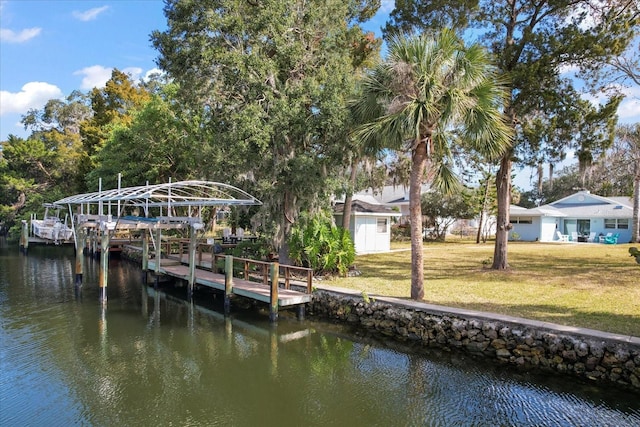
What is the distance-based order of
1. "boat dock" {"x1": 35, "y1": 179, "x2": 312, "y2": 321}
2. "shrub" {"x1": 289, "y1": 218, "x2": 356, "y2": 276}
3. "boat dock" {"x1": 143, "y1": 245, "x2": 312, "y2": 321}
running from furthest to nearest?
"shrub" {"x1": 289, "y1": 218, "x2": 356, "y2": 276} < "boat dock" {"x1": 35, "y1": 179, "x2": 312, "y2": 321} < "boat dock" {"x1": 143, "y1": 245, "x2": 312, "y2": 321}

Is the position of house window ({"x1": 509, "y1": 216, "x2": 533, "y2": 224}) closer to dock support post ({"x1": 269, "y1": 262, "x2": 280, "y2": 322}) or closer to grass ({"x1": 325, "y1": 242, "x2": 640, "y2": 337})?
grass ({"x1": 325, "y1": 242, "x2": 640, "y2": 337})

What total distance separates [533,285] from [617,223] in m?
22.6

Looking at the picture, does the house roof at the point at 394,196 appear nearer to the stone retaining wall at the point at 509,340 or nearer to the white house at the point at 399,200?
the white house at the point at 399,200

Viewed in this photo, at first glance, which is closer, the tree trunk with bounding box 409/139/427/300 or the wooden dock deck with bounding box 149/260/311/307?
the tree trunk with bounding box 409/139/427/300

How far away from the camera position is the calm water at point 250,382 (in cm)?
633

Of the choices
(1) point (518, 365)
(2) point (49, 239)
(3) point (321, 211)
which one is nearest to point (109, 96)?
(2) point (49, 239)

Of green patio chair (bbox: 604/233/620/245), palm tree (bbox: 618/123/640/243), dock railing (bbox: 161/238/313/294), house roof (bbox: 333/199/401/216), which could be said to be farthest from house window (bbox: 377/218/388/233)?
green patio chair (bbox: 604/233/620/245)

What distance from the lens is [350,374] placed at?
801cm

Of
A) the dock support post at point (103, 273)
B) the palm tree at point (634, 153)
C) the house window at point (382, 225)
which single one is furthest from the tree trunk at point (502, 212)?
the palm tree at point (634, 153)

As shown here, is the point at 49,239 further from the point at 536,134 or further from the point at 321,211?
the point at 536,134

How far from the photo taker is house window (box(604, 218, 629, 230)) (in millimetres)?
29125

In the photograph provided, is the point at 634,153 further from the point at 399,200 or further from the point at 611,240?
the point at 399,200

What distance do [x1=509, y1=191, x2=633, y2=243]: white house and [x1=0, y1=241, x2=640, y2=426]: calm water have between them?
25558 mm

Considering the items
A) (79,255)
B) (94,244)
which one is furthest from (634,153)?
(94,244)
